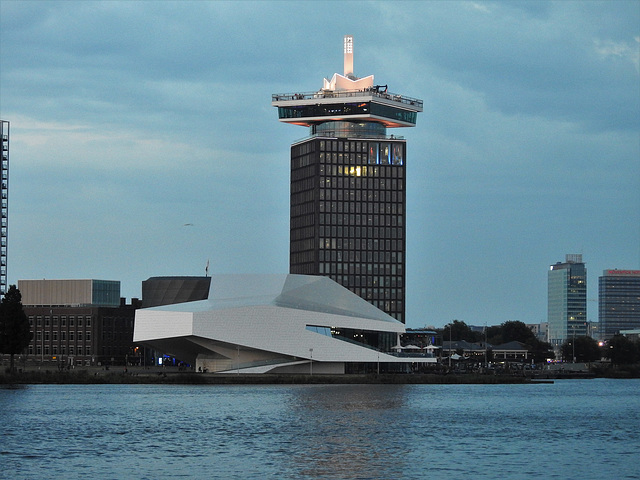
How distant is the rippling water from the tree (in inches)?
546

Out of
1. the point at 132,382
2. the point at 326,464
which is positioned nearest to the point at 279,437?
the point at 326,464

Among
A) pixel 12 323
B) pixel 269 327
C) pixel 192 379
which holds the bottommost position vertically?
pixel 192 379

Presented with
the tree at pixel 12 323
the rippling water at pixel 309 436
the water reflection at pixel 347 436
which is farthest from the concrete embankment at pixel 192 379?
the water reflection at pixel 347 436

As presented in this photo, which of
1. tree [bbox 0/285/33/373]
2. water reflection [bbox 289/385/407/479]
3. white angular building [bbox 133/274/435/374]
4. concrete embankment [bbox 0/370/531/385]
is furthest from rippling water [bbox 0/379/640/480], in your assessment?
white angular building [bbox 133/274/435/374]

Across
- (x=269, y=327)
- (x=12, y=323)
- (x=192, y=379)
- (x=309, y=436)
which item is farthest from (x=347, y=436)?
(x=269, y=327)

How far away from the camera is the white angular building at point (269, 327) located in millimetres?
148875

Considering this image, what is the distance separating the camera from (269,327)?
152250mm

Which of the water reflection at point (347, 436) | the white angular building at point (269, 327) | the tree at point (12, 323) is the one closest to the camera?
the water reflection at point (347, 436)

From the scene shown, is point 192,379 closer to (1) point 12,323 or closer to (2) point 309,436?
(1) point 12,323

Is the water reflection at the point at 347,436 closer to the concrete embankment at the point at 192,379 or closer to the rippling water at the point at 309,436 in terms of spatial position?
the rippling water at the point at 309,436

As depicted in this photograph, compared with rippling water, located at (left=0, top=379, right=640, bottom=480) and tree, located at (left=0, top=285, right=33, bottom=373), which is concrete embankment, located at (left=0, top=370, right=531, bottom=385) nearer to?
tree, located at (left=0, top=285, right=33, bottom=373)

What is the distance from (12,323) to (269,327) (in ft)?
116

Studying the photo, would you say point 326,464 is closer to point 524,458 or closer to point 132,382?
point 524,458

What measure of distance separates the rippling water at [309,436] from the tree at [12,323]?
45.5 feet
